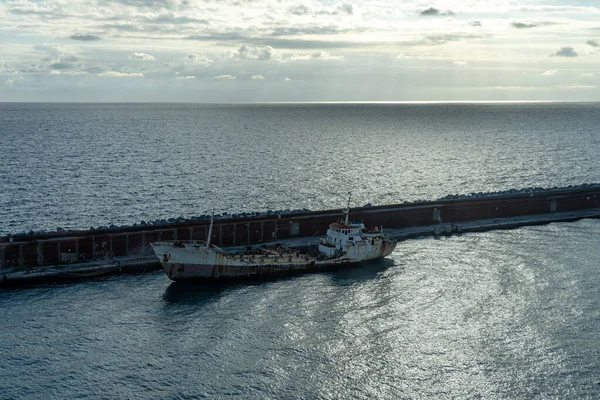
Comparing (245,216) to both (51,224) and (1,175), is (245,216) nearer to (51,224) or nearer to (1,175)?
(51,224)

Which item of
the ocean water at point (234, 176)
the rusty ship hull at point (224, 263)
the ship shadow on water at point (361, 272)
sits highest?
the ocean water at point (234, 176)

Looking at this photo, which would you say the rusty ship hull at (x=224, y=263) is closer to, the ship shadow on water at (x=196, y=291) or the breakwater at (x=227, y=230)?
the ship shadow on water at (x=196, y=291)

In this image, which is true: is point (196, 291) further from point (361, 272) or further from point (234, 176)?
point (234, 176)

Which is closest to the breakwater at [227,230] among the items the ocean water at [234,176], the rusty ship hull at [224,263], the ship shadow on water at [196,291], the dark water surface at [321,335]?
the dark water surface at [321,335]

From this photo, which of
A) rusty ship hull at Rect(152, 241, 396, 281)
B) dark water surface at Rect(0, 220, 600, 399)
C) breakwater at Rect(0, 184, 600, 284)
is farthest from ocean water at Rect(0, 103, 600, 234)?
dark water surface at Rect(0, 220, 600, 399)

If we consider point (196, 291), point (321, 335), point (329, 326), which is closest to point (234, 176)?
point (196, 291)

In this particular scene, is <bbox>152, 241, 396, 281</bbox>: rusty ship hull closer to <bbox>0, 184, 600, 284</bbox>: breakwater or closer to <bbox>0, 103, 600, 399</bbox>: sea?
<bbox>0, 103, 600, 399</bbox>: sea
